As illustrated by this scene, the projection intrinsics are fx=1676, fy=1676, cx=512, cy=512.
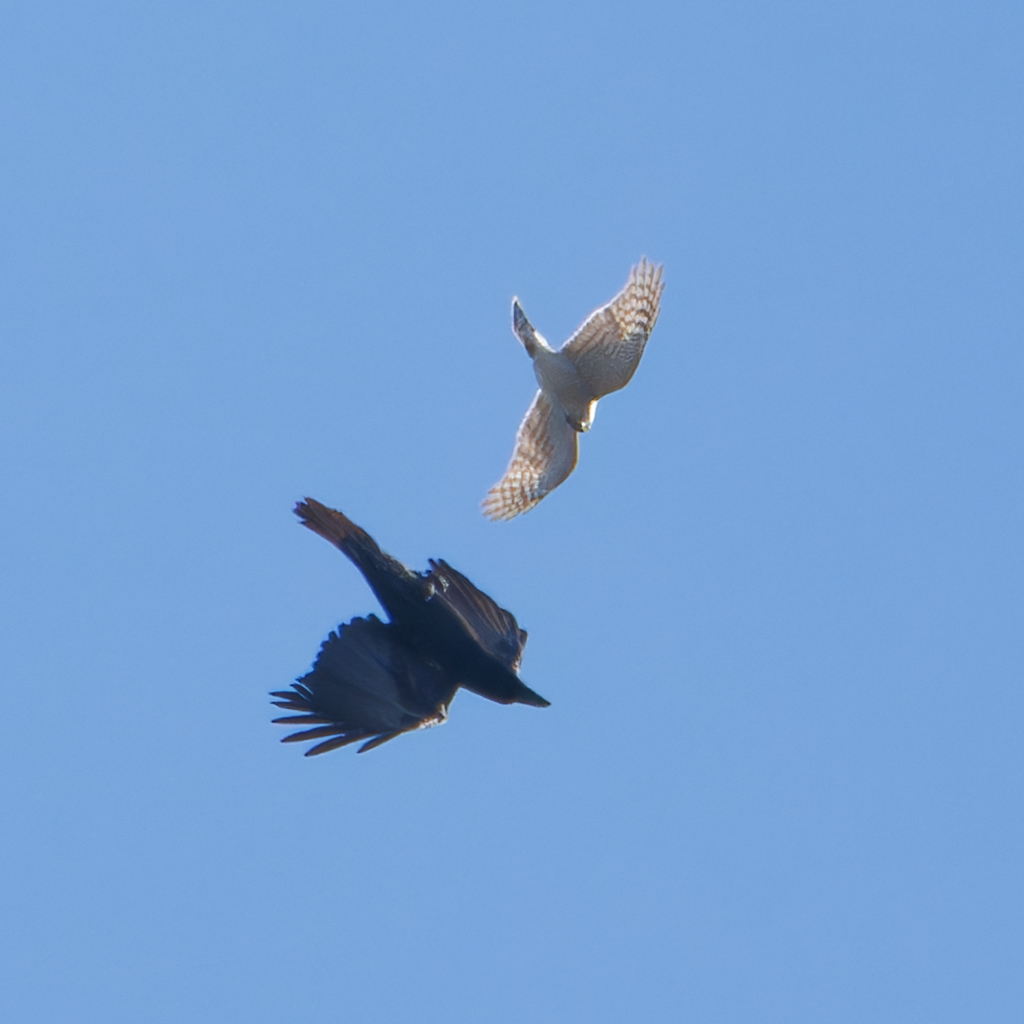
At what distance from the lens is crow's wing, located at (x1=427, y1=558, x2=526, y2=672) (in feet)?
39.8

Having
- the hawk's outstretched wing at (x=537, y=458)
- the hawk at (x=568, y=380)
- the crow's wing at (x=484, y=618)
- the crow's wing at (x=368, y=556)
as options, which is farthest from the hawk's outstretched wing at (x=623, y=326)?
the crow's wing at (x=368, y=556)

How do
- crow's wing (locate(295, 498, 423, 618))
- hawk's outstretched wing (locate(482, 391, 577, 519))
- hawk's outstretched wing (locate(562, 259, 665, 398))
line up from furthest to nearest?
hawk's outstretched wing (locate(482, 391, 577, 519)) < hawk's outstretched wing (locate(562, 259, 665, 398)) < crow's wing (locate(295, 498, 423, 618))

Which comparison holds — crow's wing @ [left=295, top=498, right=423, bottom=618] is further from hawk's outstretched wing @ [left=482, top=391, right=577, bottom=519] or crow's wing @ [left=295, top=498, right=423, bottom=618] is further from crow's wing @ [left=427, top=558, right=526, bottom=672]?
Answer: hawk's outstretched wing @ [left=482, top=391, right=577, bottom=519]

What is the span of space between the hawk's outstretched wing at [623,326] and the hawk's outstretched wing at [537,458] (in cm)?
62

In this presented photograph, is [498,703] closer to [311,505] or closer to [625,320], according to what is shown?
[311,505]

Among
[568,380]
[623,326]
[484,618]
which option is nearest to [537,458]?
[568,380]

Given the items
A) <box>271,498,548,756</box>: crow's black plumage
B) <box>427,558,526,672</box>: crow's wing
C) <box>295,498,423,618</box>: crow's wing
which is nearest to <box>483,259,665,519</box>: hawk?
<box>427,558,526,672</box>: crow's wing

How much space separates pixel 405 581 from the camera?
11.8 m

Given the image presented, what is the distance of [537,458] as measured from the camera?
1473 centimetres

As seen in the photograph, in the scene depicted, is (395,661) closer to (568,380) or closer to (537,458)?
(537,458)

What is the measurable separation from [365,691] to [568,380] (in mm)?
3828

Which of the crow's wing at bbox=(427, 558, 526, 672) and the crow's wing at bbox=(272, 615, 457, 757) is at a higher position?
the crow's wing at bbox=(427, 558, 526, 672)

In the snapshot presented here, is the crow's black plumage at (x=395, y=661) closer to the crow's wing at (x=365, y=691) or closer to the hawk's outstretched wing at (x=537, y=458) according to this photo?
the crow's wing at (x=365, y=691)

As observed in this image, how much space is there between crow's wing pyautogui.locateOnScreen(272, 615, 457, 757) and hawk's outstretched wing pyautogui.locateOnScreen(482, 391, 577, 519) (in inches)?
111
